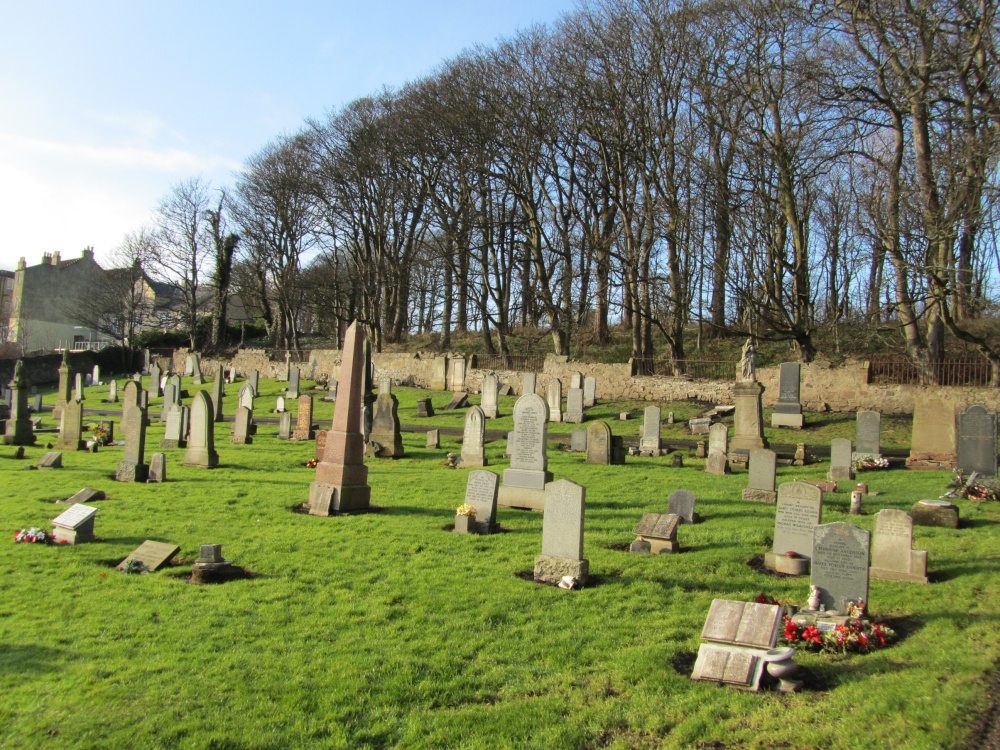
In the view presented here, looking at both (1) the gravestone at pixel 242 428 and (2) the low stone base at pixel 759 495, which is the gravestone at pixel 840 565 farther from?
(1) the gravestone at pixel 242 428

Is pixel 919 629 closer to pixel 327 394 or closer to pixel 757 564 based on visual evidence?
pixel 757 564

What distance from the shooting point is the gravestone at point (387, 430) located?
18938mm

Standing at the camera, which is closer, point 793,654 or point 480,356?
point 793,654

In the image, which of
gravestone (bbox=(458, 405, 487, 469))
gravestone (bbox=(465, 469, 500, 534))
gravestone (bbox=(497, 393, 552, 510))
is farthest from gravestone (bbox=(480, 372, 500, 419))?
gravestone (bbox=(465, 469, 500, 534))

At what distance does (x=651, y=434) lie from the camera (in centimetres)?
1941

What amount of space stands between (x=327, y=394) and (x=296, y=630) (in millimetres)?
27582

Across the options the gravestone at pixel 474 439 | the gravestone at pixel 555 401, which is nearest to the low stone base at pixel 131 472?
the gravestone at pixel 474 439

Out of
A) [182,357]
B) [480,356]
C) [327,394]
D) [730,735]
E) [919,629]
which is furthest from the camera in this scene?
[182,357]

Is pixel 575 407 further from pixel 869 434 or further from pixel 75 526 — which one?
pixel 75 526

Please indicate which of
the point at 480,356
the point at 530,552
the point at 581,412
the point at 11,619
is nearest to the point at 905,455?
the point at 581,412

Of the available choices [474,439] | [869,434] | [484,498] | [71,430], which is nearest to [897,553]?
[484,498]

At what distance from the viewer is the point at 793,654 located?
5867 mm

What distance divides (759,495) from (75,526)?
10201 millimetres

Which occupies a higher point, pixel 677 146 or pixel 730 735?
pixel 677 146
